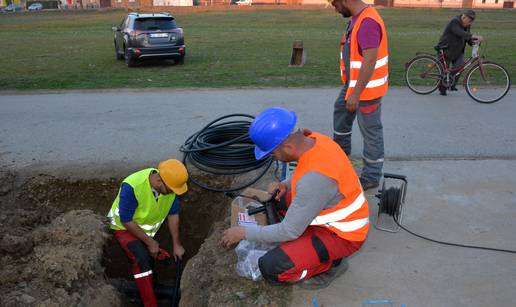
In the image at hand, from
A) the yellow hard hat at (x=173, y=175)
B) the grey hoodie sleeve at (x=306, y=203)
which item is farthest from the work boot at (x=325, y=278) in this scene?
the yellow hard hat at (x=173, y=175)

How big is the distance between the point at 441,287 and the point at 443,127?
444cm

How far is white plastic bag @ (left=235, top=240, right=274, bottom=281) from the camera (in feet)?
10.8

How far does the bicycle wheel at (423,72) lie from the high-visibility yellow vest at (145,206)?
22.5 feet

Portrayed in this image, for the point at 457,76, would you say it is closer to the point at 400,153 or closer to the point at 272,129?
the point at 400,153

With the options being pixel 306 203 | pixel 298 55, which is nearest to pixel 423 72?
pixel 298 55

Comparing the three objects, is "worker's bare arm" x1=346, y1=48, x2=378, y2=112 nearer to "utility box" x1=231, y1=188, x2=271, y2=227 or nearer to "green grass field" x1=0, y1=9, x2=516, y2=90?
"utility box" x1=231, y1=188, x2=271, y2=227

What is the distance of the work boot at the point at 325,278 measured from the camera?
3.20m

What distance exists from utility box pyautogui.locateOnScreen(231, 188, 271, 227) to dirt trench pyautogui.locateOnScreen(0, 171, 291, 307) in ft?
0.94

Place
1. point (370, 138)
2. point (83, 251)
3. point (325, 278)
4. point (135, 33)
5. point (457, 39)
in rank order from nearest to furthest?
1. point (325, 278)
2. point (83, 251)
3. point (370, 138)
4. point (457, 39)
5. point (135, 33)

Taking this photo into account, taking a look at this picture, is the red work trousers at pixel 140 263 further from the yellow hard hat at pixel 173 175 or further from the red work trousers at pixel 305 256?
the red work trousers at pixel 305 256

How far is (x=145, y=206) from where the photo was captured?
4.28 metres

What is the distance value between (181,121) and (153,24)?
7.49 meters

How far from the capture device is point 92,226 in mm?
4430

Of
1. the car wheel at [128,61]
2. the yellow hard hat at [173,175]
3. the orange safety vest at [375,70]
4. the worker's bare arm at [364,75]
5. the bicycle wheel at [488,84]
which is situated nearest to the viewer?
the yellow hard hat at [173,175]
